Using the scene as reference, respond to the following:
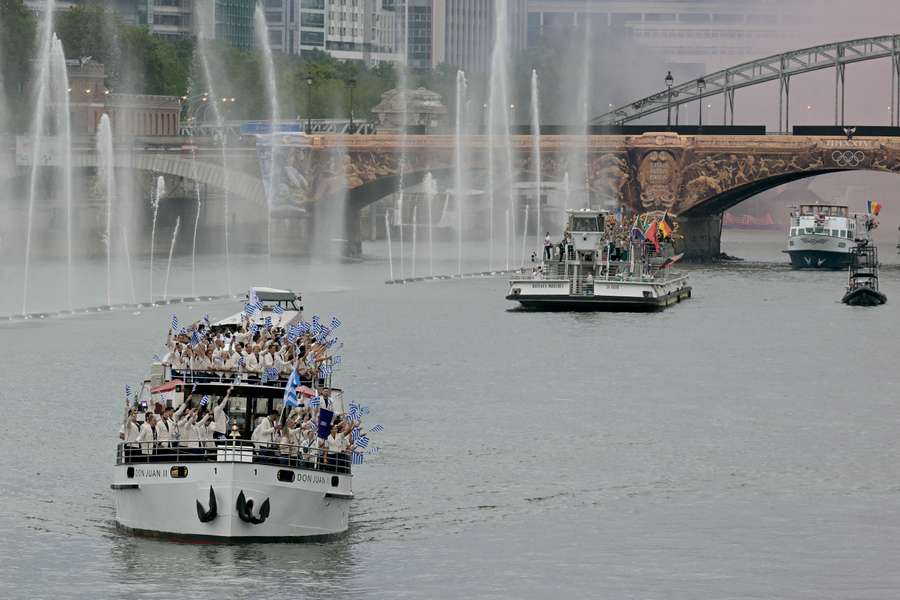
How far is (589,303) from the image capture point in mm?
120562

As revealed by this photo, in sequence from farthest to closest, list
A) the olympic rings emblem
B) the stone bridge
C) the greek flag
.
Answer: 1. the stone bridge
2. the olympic rings emblem
3. the greek flag

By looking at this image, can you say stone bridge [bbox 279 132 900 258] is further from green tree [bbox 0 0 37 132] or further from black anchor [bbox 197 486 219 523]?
black anchor [bbox 197 486 219 523]

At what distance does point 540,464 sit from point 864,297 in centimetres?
6196

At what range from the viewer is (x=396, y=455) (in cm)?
6869

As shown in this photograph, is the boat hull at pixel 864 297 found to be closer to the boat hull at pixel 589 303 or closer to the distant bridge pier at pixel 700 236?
the boat hull at pixel 589 303

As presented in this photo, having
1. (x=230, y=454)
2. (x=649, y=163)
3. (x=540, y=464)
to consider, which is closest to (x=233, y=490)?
(x=230, y=454)

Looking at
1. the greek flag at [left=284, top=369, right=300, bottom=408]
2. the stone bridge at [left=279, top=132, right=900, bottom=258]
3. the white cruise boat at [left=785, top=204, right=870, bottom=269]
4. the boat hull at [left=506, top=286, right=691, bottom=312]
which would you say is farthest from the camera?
the white cruise boat at [left=785, top=204, right=870, bottom=269]

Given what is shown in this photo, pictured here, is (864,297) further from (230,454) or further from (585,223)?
(230,454)

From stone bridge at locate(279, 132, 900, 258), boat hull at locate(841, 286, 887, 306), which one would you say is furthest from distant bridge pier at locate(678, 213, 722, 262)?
boat hull at locate(841, 286, 887, 306)

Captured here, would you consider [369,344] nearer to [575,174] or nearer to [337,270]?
[337,270]

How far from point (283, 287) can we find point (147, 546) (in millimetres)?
83076

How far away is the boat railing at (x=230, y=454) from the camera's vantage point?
52688 millimetres

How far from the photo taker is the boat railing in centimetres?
5269

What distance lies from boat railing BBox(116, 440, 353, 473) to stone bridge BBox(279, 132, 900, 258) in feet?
376
